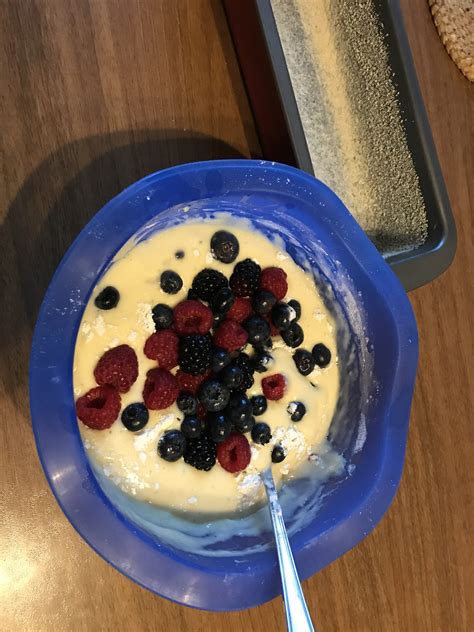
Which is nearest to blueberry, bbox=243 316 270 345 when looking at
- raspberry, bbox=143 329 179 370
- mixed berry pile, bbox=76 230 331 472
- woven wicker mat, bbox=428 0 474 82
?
mixed berry pile, bbox=76 230 331 472

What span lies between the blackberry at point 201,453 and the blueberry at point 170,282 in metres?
0.19

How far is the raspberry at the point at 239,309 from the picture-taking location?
781 mm

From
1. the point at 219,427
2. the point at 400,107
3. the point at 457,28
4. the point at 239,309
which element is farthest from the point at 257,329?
the point at 457,28

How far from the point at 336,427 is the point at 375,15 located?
2.00ft

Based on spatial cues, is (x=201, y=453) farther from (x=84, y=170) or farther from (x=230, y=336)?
(x=84, y=170)

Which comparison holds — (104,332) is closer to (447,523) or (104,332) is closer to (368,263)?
(368,263)

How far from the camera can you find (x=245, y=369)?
30.8 inches

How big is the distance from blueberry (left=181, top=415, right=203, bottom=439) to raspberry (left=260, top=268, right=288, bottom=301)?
0.20 meters

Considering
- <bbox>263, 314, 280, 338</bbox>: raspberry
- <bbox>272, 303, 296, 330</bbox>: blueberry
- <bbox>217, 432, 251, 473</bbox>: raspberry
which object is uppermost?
<bbox>272, 303, 296, 330</bbox>: blueberry

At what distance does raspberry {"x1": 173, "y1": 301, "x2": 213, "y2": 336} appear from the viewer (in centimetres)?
73

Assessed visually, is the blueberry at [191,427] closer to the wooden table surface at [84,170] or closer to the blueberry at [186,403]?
the blueberry at [186,403]

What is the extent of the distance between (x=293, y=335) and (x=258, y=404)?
0.11 meters

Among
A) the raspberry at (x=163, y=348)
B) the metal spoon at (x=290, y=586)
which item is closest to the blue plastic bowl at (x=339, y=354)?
the metal spoon at (x=290, y=586)

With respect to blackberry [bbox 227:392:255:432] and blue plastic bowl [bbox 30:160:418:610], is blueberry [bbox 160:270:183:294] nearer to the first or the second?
blue plastic bowl [bbox 30:160:418:610]
